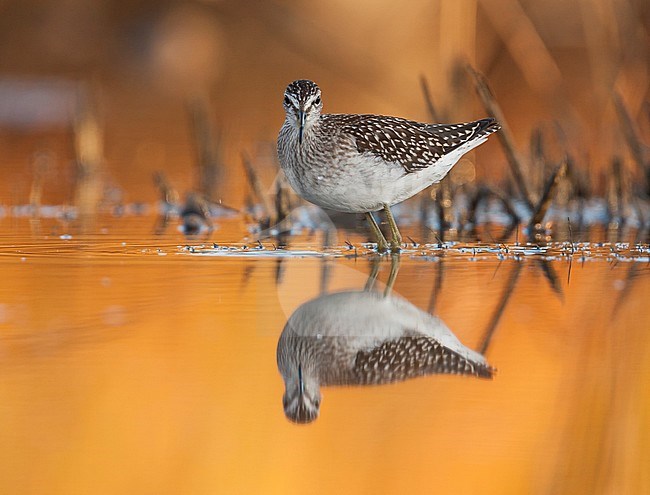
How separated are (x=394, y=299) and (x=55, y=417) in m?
2.27

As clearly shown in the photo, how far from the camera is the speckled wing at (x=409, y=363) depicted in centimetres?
427

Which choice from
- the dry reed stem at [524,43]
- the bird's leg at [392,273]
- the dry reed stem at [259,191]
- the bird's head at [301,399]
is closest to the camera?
the bird's head at [301,399]

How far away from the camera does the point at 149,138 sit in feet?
51.0

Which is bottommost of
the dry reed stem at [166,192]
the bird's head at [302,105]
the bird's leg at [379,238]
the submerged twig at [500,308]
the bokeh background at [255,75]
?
the submerged twig at [500,308]

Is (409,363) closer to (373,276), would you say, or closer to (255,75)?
(373,276)

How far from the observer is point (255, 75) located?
18.7 m

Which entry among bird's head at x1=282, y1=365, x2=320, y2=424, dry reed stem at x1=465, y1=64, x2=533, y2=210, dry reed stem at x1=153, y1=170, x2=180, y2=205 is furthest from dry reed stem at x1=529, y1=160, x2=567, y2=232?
bird's head at x1=282, y1=365, x2=320, y2=424

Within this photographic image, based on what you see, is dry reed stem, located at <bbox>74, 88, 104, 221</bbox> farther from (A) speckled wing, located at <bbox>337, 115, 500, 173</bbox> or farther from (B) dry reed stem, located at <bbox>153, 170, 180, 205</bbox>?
(A) speckled wing, located at <bbox>337, 115, 500, 173</bbox>

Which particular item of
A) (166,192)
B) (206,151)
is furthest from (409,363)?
(206,151)

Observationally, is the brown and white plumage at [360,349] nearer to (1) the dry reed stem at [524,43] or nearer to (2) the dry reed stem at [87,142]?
(1) the dry reed stem at [524,43]

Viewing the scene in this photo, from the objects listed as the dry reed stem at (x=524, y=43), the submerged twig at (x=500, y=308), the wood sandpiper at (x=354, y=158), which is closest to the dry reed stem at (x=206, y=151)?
the dry reed stem at (x=524, y=43)

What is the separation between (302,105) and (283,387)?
11.9 ft

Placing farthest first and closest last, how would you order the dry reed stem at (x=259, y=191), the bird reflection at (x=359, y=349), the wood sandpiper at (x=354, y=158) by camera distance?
1. the dry reed stem at (x=259, y=191)
2. the wood sandpiper at (x=354, y=158)
3. the bird reflection at (x=359, y=349)

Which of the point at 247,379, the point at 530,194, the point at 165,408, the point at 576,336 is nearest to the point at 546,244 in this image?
the point at 530,194
